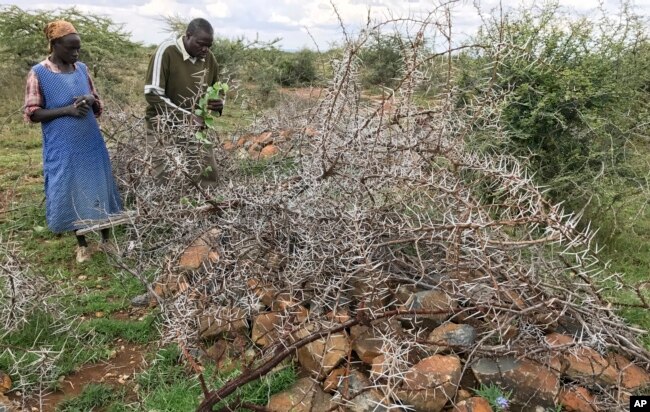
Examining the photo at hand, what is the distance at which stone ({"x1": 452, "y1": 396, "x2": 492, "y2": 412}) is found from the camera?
7.29 feet

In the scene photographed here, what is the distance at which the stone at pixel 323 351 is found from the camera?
8.06ft

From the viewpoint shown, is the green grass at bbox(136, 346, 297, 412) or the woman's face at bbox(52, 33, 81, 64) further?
the woman's face at bbox(52, 33, 81, 64)

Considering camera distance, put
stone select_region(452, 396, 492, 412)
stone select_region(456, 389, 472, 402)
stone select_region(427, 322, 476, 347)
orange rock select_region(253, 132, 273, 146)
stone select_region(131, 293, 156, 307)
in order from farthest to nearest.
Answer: orange rock select_region(253, 132, 273, 146) < stone select_region(131, 293, 156, 307) < stone select_region(427, 322, 476, 347) < stone select_region(456, 389, 472, 402) < stone select_region(452, 396, 492, 412)

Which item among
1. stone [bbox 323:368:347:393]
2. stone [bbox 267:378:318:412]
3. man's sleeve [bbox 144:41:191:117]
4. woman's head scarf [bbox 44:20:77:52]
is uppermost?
woman's head scarf [bbox 44:20:77:52]

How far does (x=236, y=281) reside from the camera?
2689 mm

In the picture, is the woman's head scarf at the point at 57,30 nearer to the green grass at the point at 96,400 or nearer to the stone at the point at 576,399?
the green grass at the point at 96,400

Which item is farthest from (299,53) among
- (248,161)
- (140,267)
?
(140,267)

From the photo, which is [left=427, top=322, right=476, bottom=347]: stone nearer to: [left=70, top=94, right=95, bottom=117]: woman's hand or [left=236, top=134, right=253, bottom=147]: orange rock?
[left=70, top=94, right=95, bottom=117]: woman's hand

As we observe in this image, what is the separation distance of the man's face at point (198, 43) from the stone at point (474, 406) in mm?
3058

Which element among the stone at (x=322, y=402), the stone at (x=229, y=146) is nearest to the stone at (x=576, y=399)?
the stone at (x=322, y=402)

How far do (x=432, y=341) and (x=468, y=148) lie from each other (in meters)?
2.20

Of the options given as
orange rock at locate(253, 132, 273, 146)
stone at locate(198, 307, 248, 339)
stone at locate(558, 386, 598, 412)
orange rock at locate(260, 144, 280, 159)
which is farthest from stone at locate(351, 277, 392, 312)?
orange rock at locate(253, 132, 273, 146)

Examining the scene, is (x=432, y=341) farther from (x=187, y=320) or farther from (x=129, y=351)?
(x=129, y=351)

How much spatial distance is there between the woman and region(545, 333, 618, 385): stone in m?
3.08
